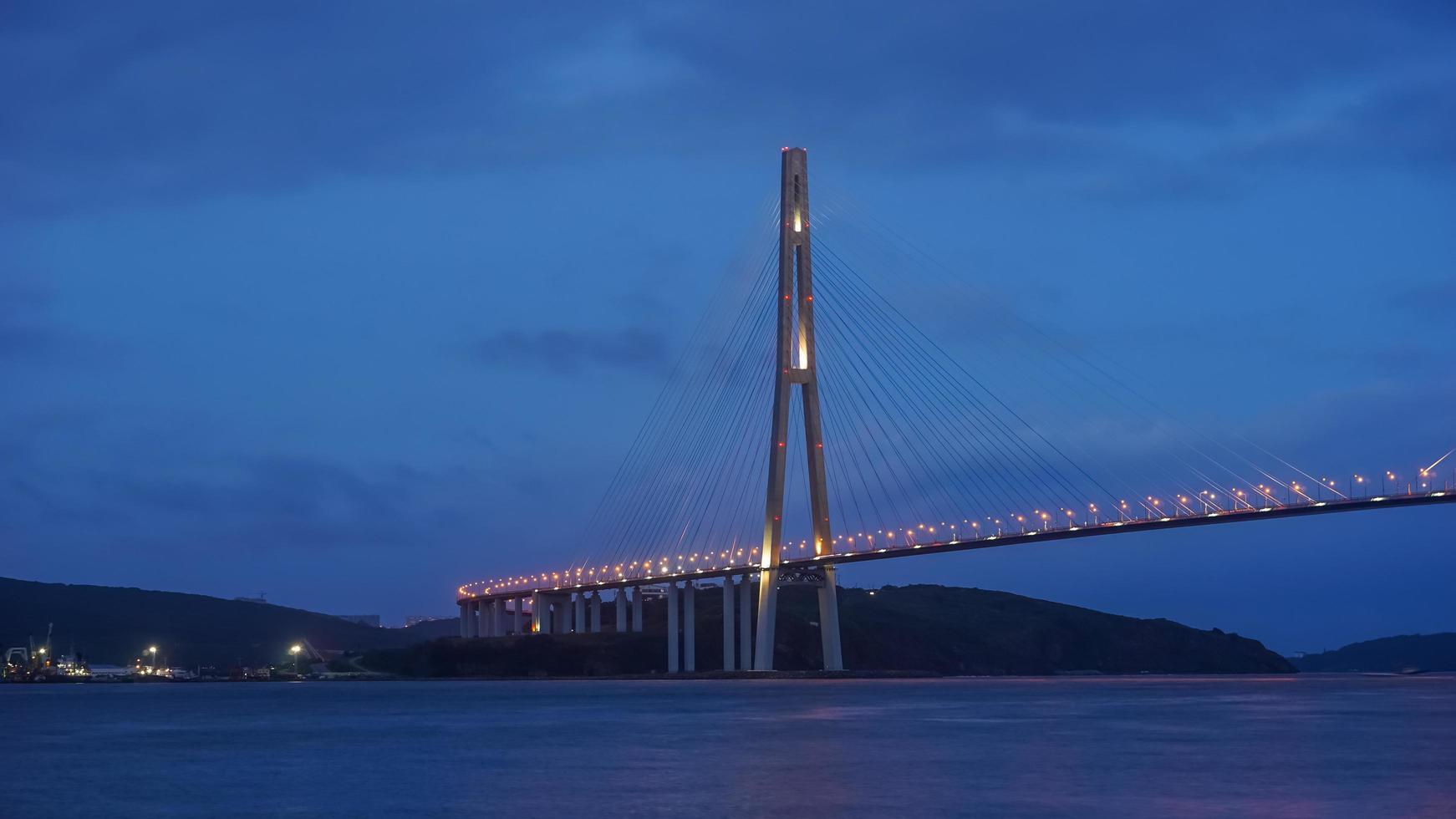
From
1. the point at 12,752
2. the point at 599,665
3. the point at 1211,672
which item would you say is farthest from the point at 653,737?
the point at 1211,672

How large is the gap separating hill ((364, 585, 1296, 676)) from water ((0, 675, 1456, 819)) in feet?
154

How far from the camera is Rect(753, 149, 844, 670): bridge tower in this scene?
7544 centimetres

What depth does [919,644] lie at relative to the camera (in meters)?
150

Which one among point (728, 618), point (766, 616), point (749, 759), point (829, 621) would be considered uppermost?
point (728, 618)

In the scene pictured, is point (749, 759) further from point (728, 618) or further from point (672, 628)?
point (672, 628)

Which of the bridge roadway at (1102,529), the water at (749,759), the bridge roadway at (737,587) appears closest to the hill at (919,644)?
the bridge roadway at (737,587)

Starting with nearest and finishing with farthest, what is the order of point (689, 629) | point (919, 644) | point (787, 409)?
point (787, 409) → point (689, 629) → point (919, 644)

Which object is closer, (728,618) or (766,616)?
(766,616)

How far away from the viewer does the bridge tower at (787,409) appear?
7544 cm

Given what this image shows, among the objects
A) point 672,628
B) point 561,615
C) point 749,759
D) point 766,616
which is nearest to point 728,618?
point 766,616

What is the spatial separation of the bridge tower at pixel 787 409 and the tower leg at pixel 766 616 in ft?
0.13

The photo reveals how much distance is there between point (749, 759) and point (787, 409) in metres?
39.8

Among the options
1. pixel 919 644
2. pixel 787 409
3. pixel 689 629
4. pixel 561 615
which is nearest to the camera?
pixel 787 409

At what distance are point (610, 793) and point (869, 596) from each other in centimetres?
14037
